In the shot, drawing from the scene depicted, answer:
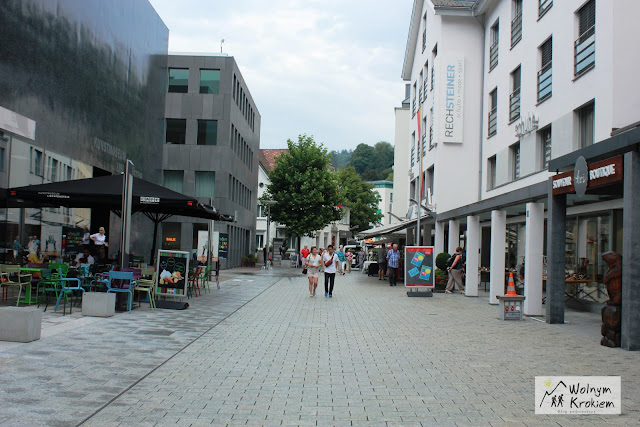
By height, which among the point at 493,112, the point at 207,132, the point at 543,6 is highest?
the point at 543,6

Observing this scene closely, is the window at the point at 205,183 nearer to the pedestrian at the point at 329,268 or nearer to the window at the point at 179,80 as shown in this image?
the window at the point at 179,80

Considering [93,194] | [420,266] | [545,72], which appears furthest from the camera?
[420,266]

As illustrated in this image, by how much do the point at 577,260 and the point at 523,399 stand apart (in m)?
12.3

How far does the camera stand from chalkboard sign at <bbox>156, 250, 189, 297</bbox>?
15117 mm

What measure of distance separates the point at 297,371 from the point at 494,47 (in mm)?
21018

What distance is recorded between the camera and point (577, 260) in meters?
17.7

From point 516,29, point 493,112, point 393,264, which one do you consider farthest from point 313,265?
point 516,29

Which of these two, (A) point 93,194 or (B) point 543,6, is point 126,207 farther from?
(B) point 543,6

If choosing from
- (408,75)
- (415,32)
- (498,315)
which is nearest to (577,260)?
(498,315)

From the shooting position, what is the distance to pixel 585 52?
626 inches

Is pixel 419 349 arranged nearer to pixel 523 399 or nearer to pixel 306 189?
pixel 523 399

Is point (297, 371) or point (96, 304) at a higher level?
point (96, 304)

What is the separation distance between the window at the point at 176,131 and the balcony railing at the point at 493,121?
21855 mm

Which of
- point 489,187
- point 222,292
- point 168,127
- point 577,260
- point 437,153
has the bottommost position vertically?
point 222,292
